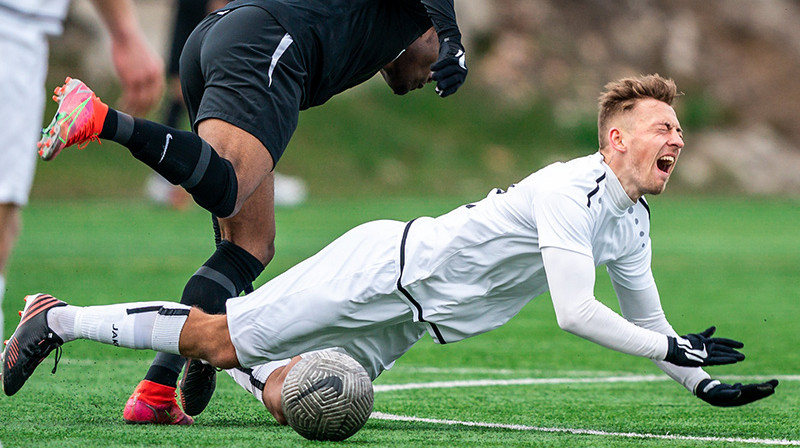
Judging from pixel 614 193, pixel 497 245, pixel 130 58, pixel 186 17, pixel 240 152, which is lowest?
pixel 186 17

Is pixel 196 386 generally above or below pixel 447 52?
below

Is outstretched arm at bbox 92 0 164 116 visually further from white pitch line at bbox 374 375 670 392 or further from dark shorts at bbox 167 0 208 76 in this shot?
dark shorts at bbox 167 0 208 76

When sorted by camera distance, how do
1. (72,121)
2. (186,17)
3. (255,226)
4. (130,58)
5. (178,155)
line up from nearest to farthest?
(130,58) < (72,121) < (178,155) < (255,226) < (186,17)

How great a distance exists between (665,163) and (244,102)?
5.15 feet

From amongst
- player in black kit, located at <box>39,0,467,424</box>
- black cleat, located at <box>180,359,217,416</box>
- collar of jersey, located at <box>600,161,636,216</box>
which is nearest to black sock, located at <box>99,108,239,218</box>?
player in black kit, located at <box>39,0,467,424</box>

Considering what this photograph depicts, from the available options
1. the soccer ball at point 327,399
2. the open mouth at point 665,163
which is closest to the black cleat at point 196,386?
the soccer ball at point 327,399

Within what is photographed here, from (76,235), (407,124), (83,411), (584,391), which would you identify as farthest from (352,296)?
(407,124)

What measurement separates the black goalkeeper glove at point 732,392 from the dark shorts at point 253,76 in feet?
6.05

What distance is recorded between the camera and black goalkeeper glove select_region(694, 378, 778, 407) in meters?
4.21

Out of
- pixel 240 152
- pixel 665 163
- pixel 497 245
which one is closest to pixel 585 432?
pixel 497 245

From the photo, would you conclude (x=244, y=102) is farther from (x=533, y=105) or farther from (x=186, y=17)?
(x=533, y=105)

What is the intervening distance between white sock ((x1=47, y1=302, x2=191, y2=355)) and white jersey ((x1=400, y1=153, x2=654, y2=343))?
85 cm

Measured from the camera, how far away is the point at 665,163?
4316mm

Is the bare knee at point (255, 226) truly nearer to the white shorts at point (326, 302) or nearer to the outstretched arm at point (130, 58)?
Result: the white shorts at point (326, 302)
